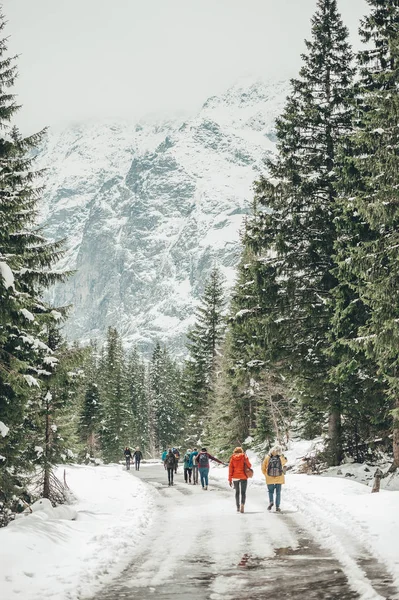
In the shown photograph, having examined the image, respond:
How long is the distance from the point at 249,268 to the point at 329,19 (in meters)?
10.6

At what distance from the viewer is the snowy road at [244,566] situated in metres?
7.52

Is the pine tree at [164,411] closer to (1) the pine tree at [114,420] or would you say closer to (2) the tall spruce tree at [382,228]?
(1) the pine tree at [114,420]

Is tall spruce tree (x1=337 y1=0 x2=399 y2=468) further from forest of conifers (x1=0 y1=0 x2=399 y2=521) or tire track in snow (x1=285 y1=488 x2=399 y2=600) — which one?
tire track in snow (x1=285 y1=488 x2=399 y2=600)

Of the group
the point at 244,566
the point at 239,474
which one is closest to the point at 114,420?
the point at 239,474

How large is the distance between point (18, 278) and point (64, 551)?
25.2ft

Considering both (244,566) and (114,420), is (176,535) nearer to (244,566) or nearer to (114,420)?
(244,566)

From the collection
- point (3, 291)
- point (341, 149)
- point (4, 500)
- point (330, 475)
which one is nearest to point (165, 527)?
point (4, 500)

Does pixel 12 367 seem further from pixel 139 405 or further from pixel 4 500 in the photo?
pixel 139 405

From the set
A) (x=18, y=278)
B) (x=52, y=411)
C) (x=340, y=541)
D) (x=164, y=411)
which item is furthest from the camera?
(x=164, y=411)

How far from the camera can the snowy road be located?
7517mm

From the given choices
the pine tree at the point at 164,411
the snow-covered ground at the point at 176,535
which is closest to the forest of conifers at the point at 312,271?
the snow-covered ground at the point at 176,535

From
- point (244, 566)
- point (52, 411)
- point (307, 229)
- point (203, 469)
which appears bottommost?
point (203, 469)

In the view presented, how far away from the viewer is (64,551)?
394 inches

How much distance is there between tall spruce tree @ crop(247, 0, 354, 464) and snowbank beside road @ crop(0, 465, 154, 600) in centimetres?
789
